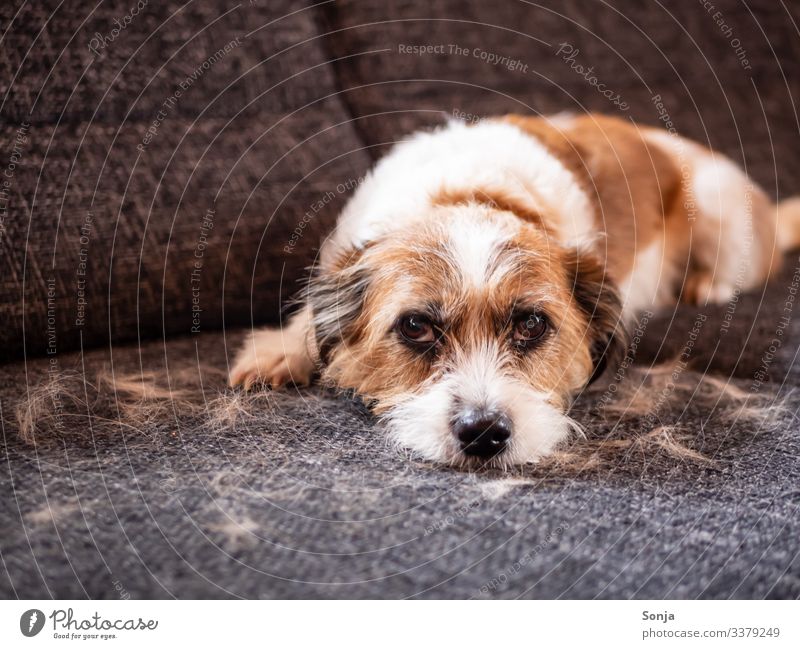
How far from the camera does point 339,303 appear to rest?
2.02 metres

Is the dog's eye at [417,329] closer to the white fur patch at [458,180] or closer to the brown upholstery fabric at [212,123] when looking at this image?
the white fur patch at [458,180]

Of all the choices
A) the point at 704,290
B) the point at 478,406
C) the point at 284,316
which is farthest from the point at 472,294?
the point at 704,290

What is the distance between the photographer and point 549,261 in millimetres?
1943

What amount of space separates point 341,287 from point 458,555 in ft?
3.29

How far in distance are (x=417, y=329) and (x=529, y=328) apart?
0.30 m

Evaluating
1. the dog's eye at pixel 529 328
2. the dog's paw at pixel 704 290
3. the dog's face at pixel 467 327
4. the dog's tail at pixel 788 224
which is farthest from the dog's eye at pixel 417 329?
the dog's tail at pixel 788 224

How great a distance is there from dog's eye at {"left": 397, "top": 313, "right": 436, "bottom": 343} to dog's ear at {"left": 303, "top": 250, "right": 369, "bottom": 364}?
18 cm

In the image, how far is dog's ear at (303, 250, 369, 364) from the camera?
200 centimetres

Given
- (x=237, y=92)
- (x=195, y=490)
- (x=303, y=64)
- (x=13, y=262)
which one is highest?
(x=303, y=64)

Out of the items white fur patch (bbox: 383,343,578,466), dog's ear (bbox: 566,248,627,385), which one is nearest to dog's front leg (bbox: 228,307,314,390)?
white fur patch (bbox: 383,343,578,466)

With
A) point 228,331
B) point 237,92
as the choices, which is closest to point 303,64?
point 237,92

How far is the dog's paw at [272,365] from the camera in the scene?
1948mm

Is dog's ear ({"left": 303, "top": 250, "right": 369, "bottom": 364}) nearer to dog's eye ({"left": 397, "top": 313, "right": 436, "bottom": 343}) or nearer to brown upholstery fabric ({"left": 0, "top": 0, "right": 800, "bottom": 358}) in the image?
dog's eye ({"left": 397, "top": 313, "right": 436, "bottom": 343})

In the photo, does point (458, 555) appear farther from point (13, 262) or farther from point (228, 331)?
point (13, 262)
